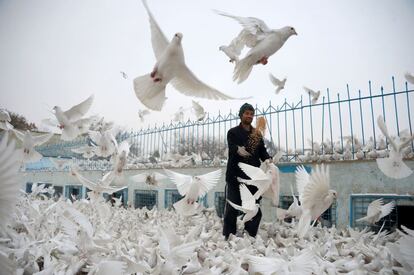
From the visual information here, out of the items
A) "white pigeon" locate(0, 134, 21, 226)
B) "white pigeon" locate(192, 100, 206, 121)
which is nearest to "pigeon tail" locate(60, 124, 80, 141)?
"white pigeon" locate(192, 100, 206, 121)

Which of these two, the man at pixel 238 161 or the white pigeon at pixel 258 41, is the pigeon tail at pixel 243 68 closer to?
the white pigeon at pixel 258 41

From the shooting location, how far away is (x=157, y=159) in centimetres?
877

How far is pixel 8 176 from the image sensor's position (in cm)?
161

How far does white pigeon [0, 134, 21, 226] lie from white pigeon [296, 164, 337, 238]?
9.08ft

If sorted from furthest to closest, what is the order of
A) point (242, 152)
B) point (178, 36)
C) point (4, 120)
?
point (4, 120), point (242, 152), point (178, 36)

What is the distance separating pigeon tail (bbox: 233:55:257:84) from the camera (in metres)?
2.99

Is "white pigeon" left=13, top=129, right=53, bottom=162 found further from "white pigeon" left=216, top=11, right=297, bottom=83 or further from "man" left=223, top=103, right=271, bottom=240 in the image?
"white pigeon" left=216, top=11, right=297, bottom=83

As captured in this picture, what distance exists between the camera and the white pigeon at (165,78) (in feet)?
8.89

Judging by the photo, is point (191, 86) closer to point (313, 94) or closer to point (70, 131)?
point (70, 131)

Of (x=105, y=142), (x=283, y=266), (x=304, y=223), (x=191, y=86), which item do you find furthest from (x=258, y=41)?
(x=105, y=142)

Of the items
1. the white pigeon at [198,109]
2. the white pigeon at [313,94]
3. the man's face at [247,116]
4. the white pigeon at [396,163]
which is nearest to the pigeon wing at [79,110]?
the man's face at [247,116]

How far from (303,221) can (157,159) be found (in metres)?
5.73

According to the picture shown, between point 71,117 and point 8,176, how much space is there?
10.7ft

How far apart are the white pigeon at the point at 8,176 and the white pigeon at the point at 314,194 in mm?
2767
